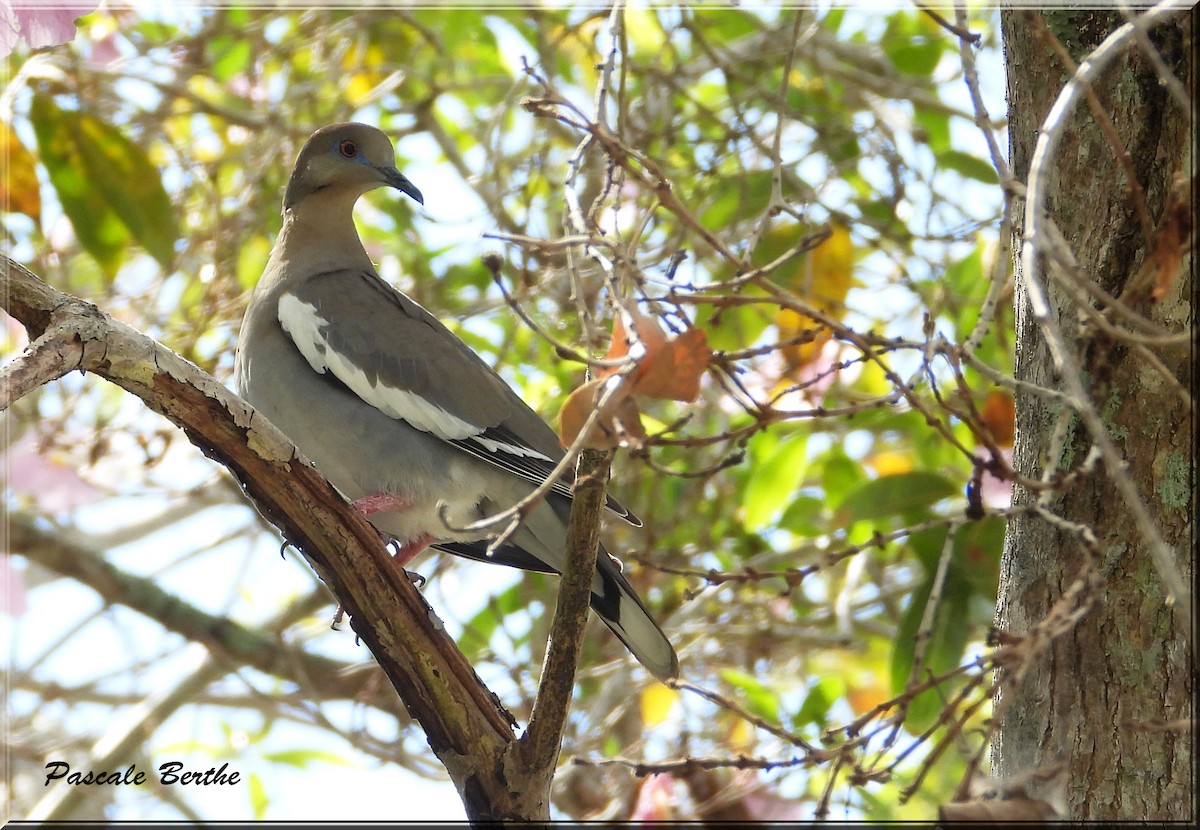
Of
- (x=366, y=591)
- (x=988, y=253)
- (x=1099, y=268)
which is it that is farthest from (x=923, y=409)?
(x=988, y=253)

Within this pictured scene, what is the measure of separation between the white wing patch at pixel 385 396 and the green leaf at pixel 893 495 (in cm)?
91

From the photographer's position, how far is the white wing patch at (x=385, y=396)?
10.1 feet

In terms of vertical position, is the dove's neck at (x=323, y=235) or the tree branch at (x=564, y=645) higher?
the dove's neck at (x=323, y=235)

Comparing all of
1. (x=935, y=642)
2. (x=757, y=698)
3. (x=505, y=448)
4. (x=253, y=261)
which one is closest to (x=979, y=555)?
(x=935, y=642)

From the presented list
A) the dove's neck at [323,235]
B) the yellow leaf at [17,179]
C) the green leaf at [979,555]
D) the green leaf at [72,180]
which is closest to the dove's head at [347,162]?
the dove's neck at [323,235]

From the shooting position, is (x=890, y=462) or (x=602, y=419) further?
(x=890, y=462)

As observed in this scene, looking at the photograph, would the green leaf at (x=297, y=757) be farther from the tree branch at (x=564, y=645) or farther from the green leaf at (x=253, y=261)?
the tree branch at (x=564, y=645)

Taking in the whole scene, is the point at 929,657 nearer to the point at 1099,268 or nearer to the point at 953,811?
the point at 1099,268

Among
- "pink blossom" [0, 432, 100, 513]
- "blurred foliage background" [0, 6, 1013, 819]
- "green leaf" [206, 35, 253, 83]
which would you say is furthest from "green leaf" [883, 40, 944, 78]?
"pink blossom" [0, 432, 100, 513]

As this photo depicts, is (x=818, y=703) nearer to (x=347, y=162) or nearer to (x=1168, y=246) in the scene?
(x=347, y=162)

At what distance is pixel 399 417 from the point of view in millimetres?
3092

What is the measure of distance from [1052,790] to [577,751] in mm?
2169

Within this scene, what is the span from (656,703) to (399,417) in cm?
159

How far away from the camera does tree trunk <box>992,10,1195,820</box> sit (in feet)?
5.66
